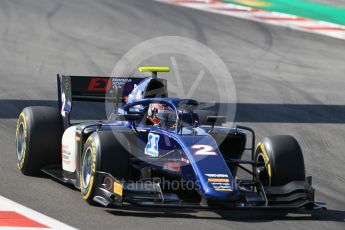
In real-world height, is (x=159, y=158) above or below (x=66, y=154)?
above

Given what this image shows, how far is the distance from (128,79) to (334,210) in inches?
135

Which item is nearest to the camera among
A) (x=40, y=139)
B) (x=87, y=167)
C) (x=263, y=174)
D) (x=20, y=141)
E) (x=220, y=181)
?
(x=220, y=181)

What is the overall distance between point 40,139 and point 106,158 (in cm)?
183

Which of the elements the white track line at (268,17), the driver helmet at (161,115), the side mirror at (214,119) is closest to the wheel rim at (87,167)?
the driver helmet at (161,115)

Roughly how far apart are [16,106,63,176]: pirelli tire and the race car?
0.5 inches

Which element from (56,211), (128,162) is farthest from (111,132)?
(56,211)

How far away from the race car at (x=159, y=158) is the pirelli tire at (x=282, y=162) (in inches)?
0.5

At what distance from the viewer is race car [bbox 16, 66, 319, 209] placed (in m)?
10.1

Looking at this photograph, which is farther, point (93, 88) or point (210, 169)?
point (93, 88)

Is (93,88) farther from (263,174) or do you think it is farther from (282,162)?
(282,162)

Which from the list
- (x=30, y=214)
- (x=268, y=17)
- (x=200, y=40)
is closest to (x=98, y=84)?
(x=30, y=214)

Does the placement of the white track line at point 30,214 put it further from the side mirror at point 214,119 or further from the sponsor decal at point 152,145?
Answer: the side mirror at point 214,119

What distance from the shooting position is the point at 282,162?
1081cm

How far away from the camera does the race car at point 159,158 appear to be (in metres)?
10.1
